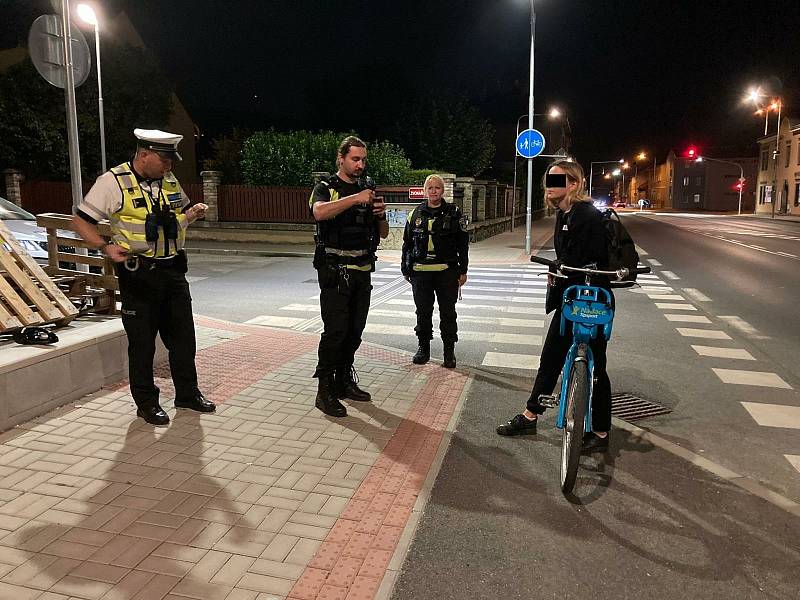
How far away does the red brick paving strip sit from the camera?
2.89m

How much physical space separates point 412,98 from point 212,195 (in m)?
17.1

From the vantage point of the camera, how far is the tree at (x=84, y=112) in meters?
27.0

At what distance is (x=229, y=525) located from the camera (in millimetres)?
3344

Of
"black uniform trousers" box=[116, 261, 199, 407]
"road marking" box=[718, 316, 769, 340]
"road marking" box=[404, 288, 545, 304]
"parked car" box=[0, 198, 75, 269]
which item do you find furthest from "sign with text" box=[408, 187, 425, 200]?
"black uniform trousers" box=[116, 261, 199, 407]

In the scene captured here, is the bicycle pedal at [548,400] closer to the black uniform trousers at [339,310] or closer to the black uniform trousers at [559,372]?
the black uniform trousers at [559,372]

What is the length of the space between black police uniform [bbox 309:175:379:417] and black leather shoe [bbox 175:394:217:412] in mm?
851

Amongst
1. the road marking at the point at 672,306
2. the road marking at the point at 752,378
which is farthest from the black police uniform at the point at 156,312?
the road marking at the point at 672,306

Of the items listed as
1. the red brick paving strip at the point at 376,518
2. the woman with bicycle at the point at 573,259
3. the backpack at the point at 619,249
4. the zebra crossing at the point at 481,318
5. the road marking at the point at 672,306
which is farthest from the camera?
the road marking at the point at 672,306

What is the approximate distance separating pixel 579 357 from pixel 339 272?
2.00 meters

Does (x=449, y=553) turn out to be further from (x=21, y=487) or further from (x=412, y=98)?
(x=412, y=98)

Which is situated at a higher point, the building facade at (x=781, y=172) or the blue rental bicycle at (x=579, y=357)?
the building facade at (x=781, y=172)

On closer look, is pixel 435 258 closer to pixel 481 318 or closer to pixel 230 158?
pixel 481 318

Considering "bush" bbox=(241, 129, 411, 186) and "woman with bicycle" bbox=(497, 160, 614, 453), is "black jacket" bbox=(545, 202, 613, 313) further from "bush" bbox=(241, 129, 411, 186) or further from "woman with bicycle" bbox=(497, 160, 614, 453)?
"bush" bbox=(241, 129, 411, 186)

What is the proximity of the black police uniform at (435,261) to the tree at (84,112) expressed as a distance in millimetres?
26410
